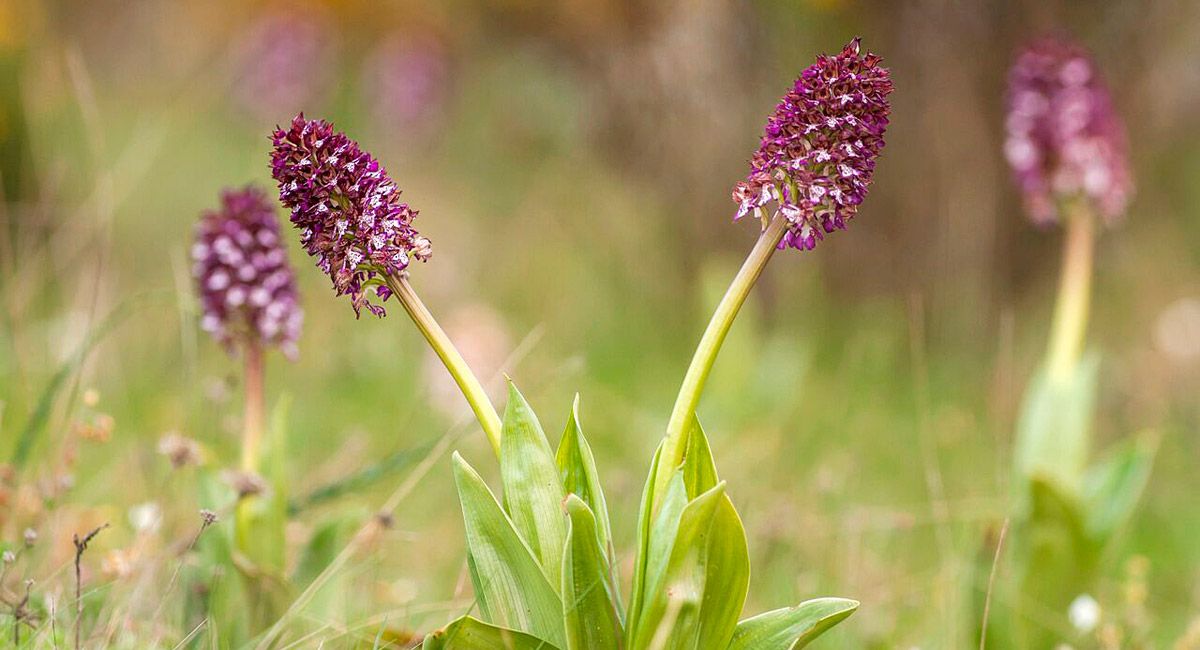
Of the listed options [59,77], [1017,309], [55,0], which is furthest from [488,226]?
[55,0]

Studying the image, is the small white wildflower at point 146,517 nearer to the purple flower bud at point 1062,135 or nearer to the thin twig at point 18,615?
the thin twig at point 18,615

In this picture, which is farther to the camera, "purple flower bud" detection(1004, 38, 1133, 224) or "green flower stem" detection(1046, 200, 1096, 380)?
"purple flower bud" detection(1004, 38, 1133, 224)

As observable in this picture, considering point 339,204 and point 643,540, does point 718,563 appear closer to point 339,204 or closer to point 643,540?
point 643,540

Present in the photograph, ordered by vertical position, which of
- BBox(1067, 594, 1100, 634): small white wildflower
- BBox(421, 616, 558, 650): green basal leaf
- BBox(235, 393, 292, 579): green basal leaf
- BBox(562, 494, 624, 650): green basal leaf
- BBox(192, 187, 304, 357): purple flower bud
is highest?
BBox(192, 187, 304, 357): purple flower bud

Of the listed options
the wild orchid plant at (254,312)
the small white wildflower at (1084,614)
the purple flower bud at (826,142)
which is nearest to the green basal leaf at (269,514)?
the wild orchid plant at (254,312)

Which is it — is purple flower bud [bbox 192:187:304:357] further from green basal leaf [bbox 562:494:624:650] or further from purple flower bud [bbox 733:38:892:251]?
purple flower bud [bbox 733:38:892:251]

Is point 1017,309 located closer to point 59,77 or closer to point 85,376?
point 85,376

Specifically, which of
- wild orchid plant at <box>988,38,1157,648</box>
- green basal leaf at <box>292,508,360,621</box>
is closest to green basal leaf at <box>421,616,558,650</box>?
green basal leaf at <box>292,508,360,621</box>

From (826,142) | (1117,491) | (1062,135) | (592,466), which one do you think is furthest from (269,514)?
(1062,135)
